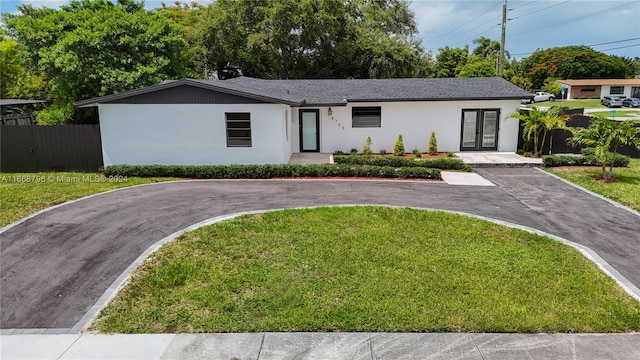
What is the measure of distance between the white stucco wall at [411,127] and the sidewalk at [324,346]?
14.9 meters

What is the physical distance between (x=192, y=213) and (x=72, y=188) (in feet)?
16.0

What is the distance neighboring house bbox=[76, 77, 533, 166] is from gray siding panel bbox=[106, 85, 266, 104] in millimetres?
36

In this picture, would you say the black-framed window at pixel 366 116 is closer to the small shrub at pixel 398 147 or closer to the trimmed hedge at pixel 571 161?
the small shrub at pixel 398 147

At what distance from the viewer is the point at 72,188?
12.4 metres

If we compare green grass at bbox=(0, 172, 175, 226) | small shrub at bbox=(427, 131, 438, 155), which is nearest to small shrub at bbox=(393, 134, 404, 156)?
small shrub at bbox=(427, 131, 438, 155)

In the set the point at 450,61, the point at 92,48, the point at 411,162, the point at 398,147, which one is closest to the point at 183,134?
the point at 411,162

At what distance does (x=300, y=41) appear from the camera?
3266cm

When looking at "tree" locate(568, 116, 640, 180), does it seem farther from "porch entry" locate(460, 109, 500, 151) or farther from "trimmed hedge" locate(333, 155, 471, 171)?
"porch entry" locate(460, 109, 500, 151)

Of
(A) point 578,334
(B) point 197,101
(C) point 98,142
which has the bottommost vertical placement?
(A) point 578,334

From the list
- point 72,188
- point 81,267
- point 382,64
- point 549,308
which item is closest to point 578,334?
point 549,308

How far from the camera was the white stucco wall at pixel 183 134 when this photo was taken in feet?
50.9

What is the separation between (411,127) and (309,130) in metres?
4.78

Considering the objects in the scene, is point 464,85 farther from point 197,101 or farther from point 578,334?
point 578,334

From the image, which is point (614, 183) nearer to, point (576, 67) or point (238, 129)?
point (238, 129)
